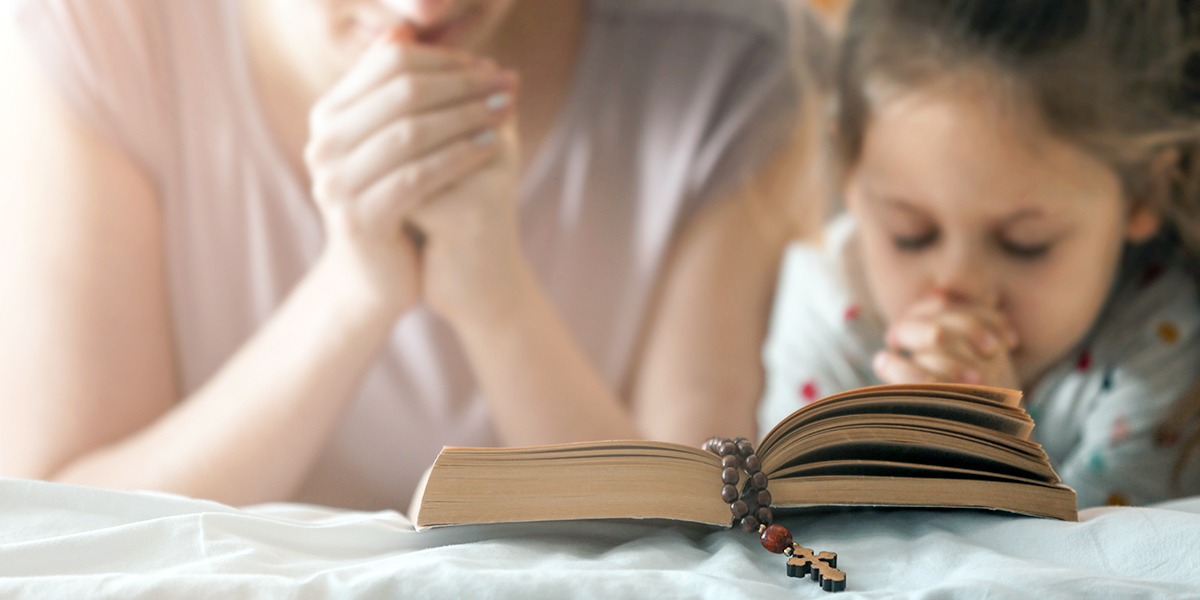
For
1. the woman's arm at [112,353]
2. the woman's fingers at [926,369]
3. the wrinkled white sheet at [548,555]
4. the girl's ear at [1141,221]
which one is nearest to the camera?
the wrinkled white sheet at [548,555]

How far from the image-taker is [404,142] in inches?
27.3

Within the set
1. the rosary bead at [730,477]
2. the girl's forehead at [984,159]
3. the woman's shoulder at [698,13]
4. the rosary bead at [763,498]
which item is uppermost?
Result: the woman's shoulder at [698,13]

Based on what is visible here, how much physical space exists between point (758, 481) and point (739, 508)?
18 mm

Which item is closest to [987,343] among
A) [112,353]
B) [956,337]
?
[956,337]

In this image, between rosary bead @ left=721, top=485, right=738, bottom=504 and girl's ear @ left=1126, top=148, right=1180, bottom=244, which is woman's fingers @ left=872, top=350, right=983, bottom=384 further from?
rosary bead @ left=721, top=485, right=738, bottom=504

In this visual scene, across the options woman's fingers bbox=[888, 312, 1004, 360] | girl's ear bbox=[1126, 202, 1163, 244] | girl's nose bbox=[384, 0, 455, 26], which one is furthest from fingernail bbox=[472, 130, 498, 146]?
girl's ear bbox=[1126, 202, 1163, 244]

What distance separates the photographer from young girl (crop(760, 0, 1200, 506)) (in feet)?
2.73

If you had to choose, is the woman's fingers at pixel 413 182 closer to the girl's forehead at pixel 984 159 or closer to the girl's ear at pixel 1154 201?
the girl's forehead at pixel 984 159

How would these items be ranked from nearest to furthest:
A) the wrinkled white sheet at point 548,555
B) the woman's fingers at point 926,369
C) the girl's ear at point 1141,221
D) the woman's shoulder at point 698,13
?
the wrinkled white sheet at point 548,555, the woman's fingers at point 926,369, the girl's ear at point 1141,221, the woman's shoulder at point 698,13

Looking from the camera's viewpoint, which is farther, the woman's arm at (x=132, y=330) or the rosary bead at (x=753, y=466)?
the woman's arm at (x=132, y=330)

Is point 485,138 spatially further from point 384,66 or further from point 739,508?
point 739,508

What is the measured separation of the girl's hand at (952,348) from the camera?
0.80 m

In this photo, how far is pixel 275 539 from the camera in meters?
0.40

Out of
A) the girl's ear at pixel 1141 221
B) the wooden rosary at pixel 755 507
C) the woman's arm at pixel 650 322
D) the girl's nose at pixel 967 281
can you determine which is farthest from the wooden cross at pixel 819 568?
the girl's ear at pixel 1141 221
